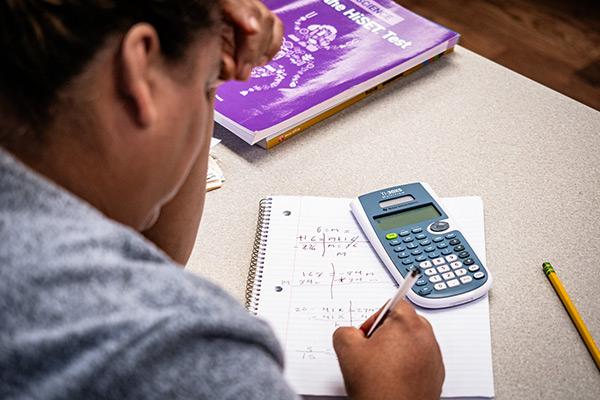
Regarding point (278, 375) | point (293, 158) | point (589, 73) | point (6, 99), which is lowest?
point (589, 73)

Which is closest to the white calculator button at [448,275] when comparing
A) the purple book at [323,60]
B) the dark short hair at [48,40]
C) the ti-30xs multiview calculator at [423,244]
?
the ti-30xs multiview calculator at [423,244]

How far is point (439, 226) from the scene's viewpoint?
825 mm

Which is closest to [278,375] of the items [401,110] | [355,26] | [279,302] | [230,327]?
[230,327]

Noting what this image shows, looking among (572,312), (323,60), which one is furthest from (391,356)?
(323,60)

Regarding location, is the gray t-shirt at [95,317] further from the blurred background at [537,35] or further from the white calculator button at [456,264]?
the blurred background at [537,35]

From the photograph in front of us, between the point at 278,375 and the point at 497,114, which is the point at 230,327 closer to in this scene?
the point at 278,375

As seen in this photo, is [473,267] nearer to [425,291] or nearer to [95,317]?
[425,291]

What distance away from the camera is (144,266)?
17.5 inches

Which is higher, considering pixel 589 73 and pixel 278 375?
pixel 278 375

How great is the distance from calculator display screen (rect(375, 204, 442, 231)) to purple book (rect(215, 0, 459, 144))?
21 centimetres

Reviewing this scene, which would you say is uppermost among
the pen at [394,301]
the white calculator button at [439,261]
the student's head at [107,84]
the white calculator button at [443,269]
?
the student's head at [107,84]

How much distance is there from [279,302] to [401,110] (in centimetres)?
39

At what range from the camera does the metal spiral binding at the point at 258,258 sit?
777 mm

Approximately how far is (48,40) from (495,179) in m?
0.64
